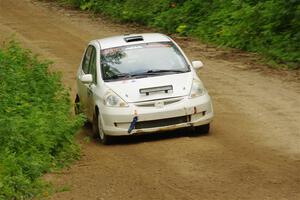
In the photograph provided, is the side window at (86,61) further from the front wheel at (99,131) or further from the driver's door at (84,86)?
the front wheel at (99,131)

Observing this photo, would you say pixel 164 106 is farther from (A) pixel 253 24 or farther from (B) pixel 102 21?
(B) pixel 102 21

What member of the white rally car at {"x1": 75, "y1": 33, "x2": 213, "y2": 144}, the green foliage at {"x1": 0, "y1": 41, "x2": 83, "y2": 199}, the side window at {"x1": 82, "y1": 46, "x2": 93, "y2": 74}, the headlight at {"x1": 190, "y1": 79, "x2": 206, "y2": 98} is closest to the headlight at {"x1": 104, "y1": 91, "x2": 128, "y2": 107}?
→ the white rally car at {"x1": 75, "y1": 33, "x2": 213, "y2": 144}

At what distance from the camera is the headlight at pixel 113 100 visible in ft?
40.9

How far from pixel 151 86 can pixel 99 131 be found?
127 cm

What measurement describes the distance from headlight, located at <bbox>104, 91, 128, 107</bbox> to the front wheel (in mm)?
394

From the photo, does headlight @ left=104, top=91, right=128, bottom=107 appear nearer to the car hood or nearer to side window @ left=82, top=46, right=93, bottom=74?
the car hood

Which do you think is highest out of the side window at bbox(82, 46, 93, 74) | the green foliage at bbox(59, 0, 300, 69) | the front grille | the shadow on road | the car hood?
the car hood

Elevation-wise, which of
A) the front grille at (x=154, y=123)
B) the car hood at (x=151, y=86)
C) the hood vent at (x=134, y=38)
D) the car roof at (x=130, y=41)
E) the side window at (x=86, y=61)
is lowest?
the front grille at (x=154, y=123)

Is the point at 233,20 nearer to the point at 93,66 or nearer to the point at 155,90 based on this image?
the point at 93,66

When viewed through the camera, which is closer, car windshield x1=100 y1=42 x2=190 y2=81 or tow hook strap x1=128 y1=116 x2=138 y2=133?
tow hook strap x1=128 y1=116 x2=138 y2=133

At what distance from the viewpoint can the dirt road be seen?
8.97 metres

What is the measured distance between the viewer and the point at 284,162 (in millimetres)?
10359

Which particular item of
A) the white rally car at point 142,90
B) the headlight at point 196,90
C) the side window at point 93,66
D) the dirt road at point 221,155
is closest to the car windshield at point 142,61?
the white rally car at point 142,90

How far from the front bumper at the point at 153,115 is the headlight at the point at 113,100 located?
2.6 inches
